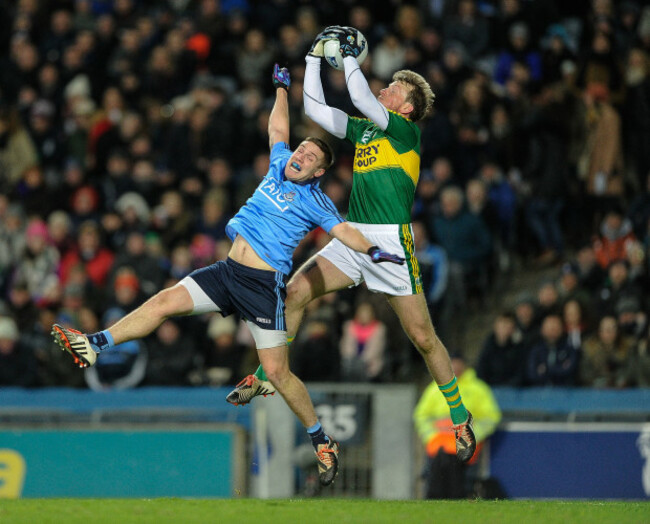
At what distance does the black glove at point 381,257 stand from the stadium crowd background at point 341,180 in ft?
17.0

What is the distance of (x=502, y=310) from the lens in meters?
15.9

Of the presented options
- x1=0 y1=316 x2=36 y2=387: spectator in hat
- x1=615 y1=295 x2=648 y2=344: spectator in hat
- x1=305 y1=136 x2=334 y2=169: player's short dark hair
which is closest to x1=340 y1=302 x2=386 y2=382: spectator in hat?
x1=615 y1=295 x2=648 y2=344: spectator in hat

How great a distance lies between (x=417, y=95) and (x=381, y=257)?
1.65 m

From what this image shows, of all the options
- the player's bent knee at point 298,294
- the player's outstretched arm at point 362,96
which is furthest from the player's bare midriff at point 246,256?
the player's outstretched arm at point 362,96

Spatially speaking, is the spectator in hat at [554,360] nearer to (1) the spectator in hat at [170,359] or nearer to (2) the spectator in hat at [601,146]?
(2) the spectator in hat at [601,146]

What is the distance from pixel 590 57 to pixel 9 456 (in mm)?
8474

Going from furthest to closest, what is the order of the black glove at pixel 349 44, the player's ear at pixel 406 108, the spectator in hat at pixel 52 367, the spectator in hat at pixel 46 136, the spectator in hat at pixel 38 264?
the spectator in hat at pixel 46 136
the spectator in hat at pixel 38 264
the spectator in hat at pixel 52 367
the player's ear at pixel 406 108
the black glove at pixel 349 44

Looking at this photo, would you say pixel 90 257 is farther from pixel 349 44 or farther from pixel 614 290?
pixel 349 44

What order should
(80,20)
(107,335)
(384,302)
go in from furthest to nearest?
(80,20)
(384,302)
(107,335)

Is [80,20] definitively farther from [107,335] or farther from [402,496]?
[107,335]

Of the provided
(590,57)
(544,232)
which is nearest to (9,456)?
(544,232)

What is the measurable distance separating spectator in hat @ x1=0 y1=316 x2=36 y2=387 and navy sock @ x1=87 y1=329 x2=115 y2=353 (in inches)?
223

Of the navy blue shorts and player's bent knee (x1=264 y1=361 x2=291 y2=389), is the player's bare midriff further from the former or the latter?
player's bent knee (x1=264 y1=361 x2=291 y2=389)

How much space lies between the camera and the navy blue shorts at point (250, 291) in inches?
372
